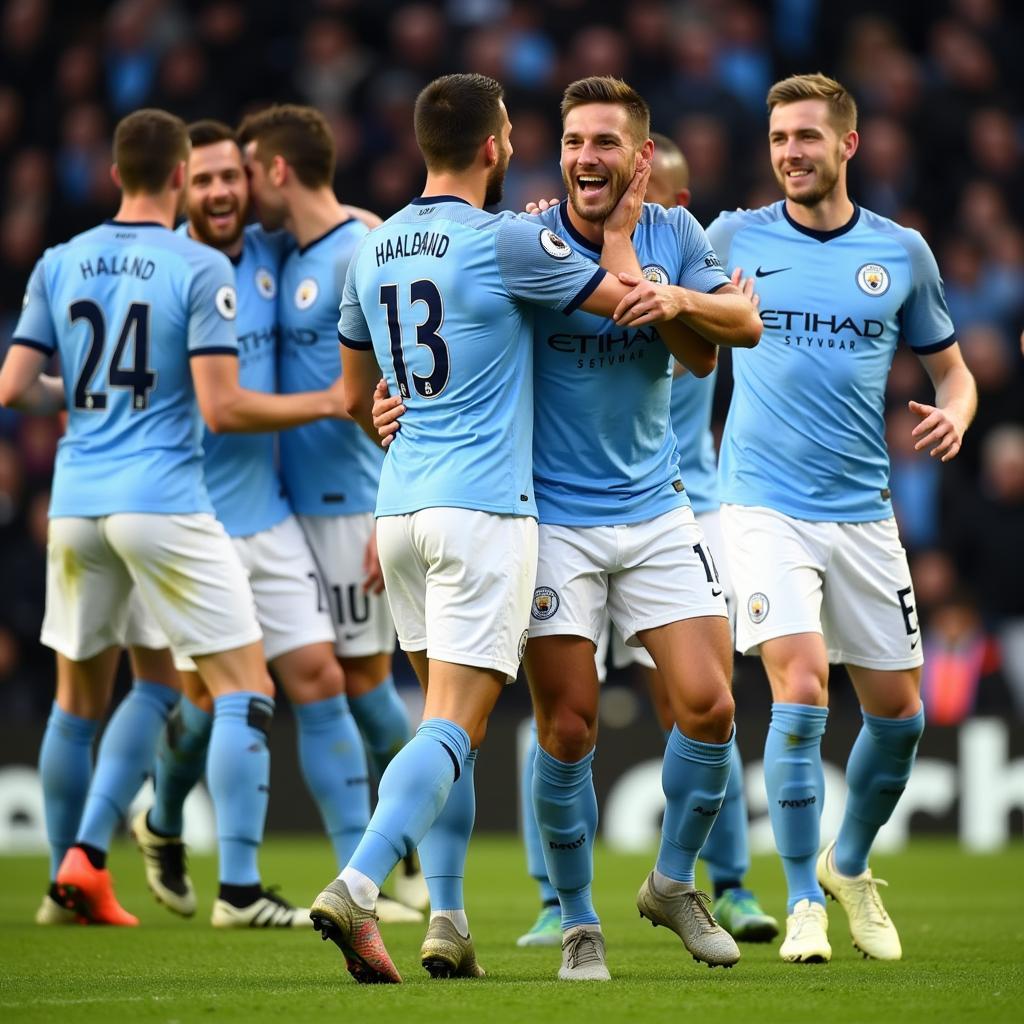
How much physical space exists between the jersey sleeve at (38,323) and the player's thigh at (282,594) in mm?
1047

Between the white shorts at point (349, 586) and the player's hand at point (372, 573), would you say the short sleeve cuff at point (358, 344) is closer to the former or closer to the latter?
the player's hand at point (372, 573)

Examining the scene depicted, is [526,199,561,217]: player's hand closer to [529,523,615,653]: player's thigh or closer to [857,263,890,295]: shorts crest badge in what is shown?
[529,523,615,653]: player's thigh

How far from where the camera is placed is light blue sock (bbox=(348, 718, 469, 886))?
4883mm

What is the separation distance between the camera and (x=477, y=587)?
5098 millimetres

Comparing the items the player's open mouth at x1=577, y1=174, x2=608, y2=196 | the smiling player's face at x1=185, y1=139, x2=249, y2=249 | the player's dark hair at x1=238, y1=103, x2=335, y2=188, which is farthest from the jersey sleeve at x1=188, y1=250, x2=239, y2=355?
the player's open mouth at x1=577, y1=174, x2=608, y2=196

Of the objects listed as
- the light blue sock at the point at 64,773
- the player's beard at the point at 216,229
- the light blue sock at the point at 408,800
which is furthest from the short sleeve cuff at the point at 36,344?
the light blue sock at the point at 408,800

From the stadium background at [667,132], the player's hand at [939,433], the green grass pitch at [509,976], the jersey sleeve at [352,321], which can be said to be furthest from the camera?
the stadium background at [667,132]

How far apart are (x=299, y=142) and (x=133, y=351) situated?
3.89 ft

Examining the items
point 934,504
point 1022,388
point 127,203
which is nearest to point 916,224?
point 1022,388

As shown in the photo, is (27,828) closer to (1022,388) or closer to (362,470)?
(362,470)

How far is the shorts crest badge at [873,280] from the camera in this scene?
638 cm

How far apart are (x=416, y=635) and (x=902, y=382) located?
8337 mm

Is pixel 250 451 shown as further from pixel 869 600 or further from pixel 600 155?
pixel 600 155

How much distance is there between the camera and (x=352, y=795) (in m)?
7.30
